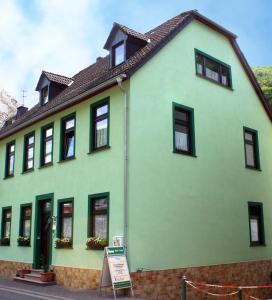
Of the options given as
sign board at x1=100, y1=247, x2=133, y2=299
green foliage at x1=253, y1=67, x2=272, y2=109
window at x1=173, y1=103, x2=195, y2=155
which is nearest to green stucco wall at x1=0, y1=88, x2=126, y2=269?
sign board at x1=100, y1=247, x2=133, y2=299

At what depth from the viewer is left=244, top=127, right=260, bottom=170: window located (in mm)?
19220

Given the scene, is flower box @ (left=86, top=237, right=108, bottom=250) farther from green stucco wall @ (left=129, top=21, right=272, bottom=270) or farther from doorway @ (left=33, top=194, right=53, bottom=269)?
doorway @ (left=33, top=194, right=53, bottom=269)

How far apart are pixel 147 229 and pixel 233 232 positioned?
4.84 metres

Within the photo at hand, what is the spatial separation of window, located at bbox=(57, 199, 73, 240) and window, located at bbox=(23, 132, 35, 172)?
11.4 feet

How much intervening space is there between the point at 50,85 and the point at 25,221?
20.5 ft

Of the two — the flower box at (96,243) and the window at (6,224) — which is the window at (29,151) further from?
the flower box at (96,243)

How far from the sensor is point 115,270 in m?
12.7

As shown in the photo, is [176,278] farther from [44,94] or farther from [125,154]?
[44,94]

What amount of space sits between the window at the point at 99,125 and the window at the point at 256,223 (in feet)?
23.0

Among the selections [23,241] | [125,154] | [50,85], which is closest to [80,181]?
[125,154]

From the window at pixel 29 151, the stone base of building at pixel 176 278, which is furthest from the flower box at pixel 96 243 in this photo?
the window at pixel 29 151

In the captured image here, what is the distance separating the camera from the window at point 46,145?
18.3m

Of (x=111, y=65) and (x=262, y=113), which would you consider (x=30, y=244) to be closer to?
(x=111, y=65)

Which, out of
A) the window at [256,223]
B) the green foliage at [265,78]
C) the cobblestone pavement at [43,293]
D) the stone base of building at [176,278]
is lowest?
the cobblestone pavement at [43,293]
